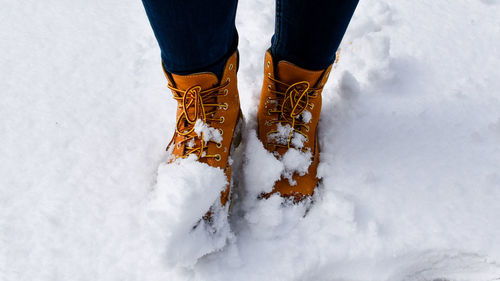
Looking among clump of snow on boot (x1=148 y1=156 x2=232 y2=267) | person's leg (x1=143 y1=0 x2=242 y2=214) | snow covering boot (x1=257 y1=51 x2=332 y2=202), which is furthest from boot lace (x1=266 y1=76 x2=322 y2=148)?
clump of snow on boot (x1=148 y1=156 x2=232 y2=267)

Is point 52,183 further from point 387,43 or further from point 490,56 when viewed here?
point 490,56

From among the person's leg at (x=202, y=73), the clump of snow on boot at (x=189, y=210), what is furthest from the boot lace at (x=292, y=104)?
the clump of snow on boot at (x=189, y=210)

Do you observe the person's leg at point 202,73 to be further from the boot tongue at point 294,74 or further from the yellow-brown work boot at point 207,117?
the boot tongue at point 294,74

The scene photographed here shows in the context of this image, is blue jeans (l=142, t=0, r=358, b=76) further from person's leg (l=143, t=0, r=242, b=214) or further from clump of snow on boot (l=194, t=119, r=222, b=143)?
clump of snow on boot (l=194, t=119, r=222, b=143)

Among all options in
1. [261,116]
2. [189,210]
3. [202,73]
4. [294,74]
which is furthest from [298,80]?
[189,210]

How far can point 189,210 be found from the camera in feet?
2.25

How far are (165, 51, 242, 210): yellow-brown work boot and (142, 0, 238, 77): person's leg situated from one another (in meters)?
0.03

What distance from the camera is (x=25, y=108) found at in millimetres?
1016

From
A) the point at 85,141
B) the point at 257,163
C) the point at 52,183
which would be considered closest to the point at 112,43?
the point at 85,141

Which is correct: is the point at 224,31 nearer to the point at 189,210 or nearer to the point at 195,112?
the point at 195,112

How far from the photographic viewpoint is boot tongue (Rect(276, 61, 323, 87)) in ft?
2.61

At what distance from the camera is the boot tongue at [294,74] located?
0.80 meters

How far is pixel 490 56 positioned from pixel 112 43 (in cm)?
129

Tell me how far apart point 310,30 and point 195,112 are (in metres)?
0.31
